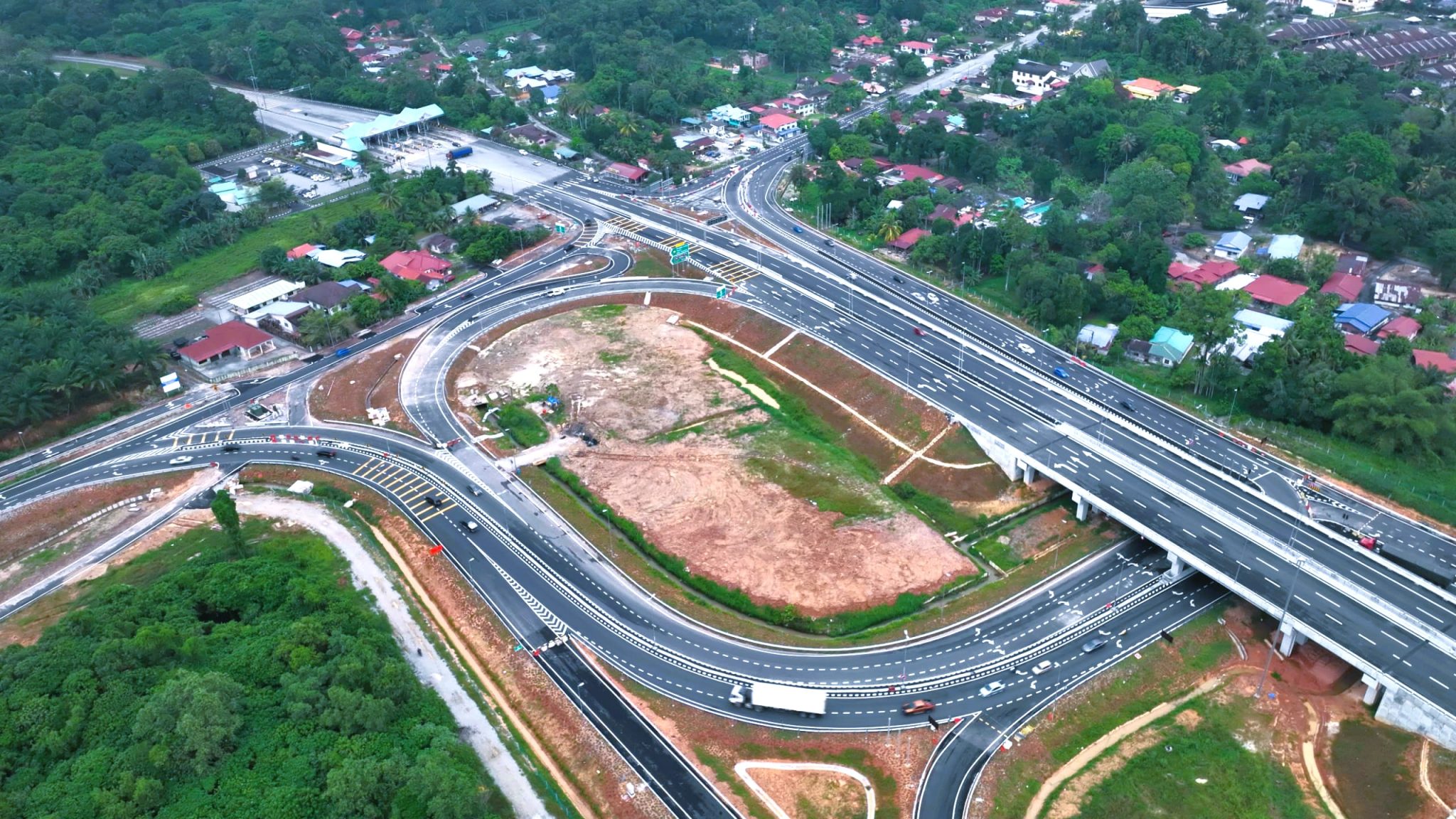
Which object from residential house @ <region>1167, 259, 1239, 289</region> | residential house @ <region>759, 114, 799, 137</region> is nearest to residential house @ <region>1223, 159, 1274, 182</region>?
residential house @ <region>1167, 259, 1239, 289</region>

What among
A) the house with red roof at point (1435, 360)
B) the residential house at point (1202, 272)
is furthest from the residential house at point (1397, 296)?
the residential house at point (1202, 272)

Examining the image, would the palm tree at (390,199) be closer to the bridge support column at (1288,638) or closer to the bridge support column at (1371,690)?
the bridge support column at (1288,638)

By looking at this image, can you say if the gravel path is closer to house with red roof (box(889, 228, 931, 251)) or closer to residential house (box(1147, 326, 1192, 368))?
residential house (box(1147, 326, 1192, 368))

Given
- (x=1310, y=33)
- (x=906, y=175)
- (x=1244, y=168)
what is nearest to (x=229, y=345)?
(x=906, y=175)

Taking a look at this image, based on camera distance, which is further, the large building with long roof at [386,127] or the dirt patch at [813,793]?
the large building with long roof at [386,127]

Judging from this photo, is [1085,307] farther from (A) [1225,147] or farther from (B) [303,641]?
(B) [303,641]
